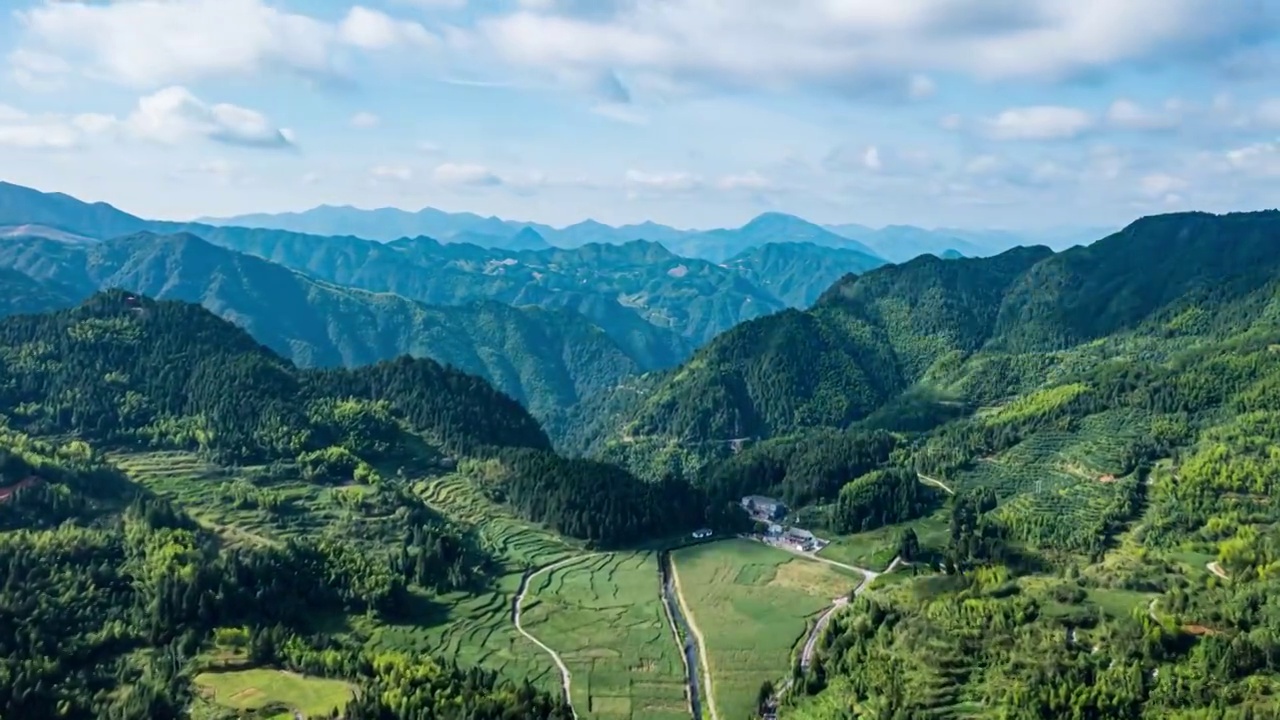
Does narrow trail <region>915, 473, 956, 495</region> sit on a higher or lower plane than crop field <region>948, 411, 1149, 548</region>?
lower

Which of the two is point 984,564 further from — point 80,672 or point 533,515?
point 80,672

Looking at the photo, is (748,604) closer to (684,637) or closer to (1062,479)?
(684,637)

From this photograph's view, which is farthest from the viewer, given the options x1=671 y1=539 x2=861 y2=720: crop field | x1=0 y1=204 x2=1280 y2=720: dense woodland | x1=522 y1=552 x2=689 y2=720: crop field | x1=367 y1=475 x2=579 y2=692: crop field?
x1=367 y1=475 x2=579 y2=692: crop field

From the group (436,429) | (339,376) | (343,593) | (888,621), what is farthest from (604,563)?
(339,376)

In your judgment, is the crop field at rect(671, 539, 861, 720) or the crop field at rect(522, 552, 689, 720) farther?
the crop field at rect(671, 539, 861, 720)

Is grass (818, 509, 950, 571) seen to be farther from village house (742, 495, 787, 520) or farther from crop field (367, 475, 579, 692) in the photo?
crop field (367, 475, 579, 692)

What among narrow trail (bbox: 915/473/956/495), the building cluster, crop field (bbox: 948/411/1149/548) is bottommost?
the building cluster

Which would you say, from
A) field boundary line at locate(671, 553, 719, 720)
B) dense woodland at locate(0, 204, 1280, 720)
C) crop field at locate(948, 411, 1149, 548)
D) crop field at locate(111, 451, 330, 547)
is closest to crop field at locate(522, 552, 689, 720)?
field boundary line at locate(671, 553, 719, 720)
